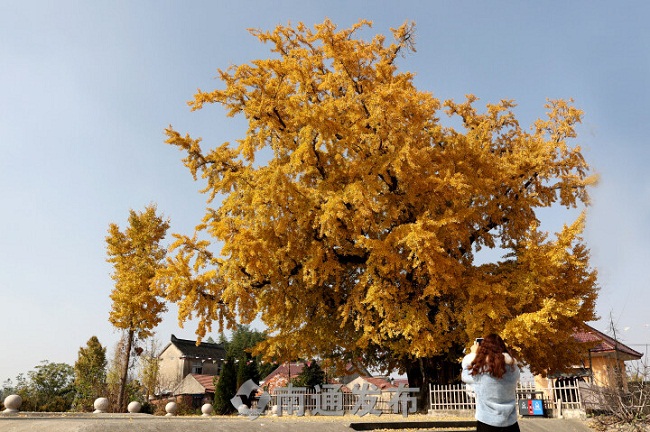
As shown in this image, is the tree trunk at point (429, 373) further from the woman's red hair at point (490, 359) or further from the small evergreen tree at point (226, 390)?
the woman's red hair at point (490, 359)

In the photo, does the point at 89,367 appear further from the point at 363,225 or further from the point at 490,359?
the point at 490,359

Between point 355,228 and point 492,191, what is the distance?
6.71 m

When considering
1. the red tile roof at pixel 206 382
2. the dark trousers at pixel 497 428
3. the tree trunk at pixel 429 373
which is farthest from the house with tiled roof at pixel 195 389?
the dark trousers at pixel 497 428

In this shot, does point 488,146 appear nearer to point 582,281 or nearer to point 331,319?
point 582,281

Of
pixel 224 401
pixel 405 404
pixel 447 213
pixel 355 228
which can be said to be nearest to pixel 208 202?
pixel 355 228

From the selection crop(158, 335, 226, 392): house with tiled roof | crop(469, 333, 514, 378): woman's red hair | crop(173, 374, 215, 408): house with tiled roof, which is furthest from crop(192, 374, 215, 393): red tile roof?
crop(469, 333, 514, 378): woman's red hair

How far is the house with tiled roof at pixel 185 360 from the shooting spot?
58.2 meters

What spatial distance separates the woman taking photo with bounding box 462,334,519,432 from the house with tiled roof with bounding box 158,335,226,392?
181ft

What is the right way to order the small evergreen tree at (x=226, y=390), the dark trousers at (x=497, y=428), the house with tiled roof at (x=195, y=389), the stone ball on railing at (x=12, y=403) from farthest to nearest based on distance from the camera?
1. the house with tiled roof at (x=195, y=389)
2. the small evergreen tree at (x=226, y=390)
3. the stone ball on railing at (x=12, y=403)
4. the dark trousers at (x=497, y=428)

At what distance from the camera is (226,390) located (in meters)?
32.8

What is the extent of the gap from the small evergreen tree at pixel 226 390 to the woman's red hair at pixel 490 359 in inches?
1161

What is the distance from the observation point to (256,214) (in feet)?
59.0

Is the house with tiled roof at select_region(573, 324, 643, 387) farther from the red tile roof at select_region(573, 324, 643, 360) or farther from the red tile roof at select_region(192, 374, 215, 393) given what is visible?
the red tile roof at select_region(192, 374, 215, 393)

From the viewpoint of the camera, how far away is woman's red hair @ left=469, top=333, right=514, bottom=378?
15.8 feet
